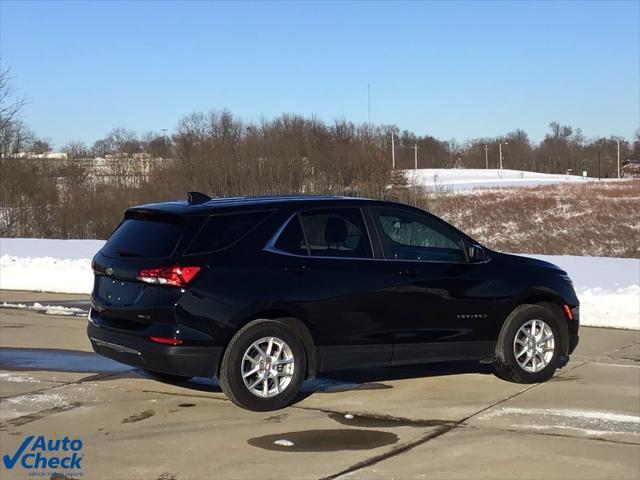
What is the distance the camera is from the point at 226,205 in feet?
22.0

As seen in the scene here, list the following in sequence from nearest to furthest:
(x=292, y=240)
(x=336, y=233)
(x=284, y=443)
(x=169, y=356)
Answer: (x=284, y=443) < (x=169, y=356) < (x=292, y=240) < (x=336, y=233)

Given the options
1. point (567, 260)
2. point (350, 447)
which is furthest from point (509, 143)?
point (350, 447)

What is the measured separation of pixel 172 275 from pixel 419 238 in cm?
260

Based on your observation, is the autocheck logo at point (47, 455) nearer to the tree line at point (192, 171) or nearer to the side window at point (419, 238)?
the side window at point (419, 238)

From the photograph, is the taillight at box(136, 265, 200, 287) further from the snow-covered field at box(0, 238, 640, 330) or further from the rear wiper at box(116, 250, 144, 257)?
the snow-covered field at box(0, 238, 640, 330)

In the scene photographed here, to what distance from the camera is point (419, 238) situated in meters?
7.57

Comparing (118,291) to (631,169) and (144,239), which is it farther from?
(631,169)

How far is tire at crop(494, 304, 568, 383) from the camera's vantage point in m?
7.63

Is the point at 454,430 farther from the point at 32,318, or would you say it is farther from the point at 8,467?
the point at 32,318

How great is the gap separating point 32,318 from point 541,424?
27.3 ft

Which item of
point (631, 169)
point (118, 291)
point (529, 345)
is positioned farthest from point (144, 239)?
point (631, 169)

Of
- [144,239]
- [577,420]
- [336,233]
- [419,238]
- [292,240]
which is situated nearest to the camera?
[577,420]

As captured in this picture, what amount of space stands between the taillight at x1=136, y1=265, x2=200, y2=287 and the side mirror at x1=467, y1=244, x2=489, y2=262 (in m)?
2.81

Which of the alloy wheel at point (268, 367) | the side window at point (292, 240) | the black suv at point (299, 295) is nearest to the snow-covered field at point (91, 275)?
the black suv at point (299, 295)
